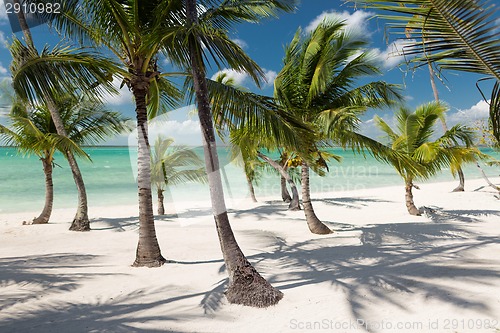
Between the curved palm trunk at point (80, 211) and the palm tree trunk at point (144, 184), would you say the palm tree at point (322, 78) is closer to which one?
the palm tree trunk at point (144, 184)

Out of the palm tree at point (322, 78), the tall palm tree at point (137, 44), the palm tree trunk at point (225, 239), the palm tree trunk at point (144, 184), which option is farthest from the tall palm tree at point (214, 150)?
the palm tree at point (322, 78)

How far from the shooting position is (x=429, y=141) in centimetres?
1154

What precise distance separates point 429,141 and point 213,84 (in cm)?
912

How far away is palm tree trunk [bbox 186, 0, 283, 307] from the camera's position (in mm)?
4066

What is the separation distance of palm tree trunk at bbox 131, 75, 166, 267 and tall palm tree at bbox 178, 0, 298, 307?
1.52 meters

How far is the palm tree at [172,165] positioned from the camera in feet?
45.2

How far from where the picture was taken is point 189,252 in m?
7.12

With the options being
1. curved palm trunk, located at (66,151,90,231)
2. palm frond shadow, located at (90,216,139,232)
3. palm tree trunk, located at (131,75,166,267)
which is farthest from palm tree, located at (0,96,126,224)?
palm tree trunk, located at (131,75,166,267)

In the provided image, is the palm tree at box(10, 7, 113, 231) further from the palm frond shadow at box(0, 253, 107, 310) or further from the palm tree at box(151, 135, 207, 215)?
the palm tree at box(151, 135, 207, 215)

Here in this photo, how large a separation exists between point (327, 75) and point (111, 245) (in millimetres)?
6780

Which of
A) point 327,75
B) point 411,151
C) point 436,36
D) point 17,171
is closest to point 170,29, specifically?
point 436,36

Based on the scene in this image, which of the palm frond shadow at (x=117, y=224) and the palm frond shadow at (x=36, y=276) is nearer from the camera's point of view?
the palm frond shadow at (x=36, y=276)

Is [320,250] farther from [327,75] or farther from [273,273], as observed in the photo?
[327,75]

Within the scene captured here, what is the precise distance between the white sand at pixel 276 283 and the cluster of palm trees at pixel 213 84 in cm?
58
